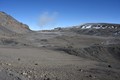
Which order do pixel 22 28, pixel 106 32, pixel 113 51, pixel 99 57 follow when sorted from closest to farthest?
pixel 99 57
pixel 113 51
pixel 22 28
pixel 106 32

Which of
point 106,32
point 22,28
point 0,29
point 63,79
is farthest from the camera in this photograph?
point 106,32

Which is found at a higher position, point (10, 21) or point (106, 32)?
point (10, 21)

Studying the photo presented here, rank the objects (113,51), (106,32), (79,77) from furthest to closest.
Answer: (106,32) → (113,51) → (79,77)

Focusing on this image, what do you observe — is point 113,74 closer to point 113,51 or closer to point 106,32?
point 113,51

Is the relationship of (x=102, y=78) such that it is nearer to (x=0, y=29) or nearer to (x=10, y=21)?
(x=0, y=29)

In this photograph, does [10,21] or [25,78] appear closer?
[25,78]

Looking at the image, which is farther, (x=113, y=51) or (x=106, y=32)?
(x=106, y=32)

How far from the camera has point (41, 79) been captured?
12.2 m

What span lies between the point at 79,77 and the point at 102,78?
1712mm

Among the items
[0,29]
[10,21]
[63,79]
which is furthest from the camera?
[10,21]

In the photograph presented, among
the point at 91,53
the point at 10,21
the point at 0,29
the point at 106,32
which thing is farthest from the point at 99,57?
the point at 106,32

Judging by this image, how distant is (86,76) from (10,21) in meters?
64.8

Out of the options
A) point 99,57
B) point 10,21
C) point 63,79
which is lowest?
point 99,57

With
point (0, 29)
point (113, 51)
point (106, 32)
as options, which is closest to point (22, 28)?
point (0, 29)
